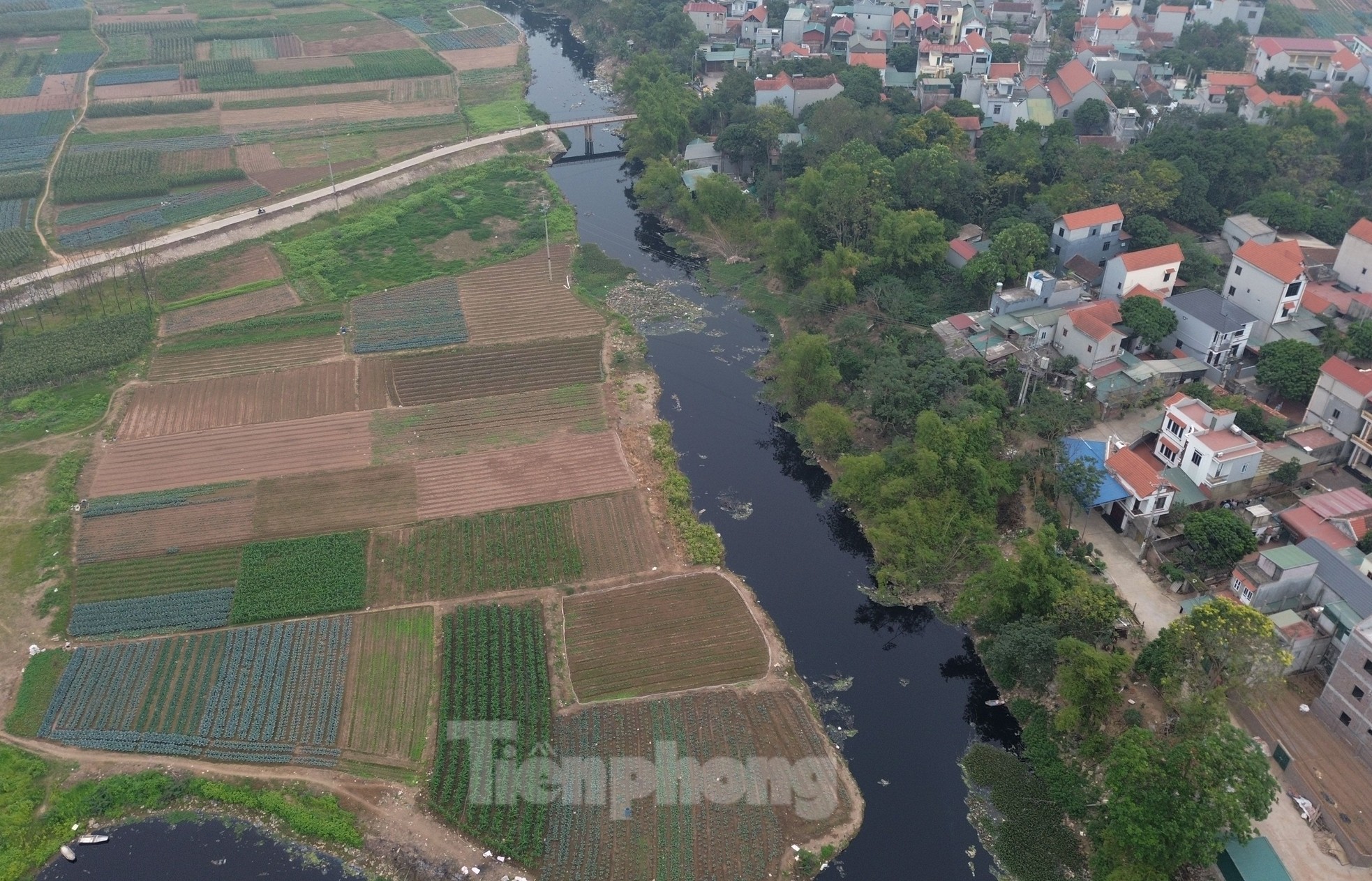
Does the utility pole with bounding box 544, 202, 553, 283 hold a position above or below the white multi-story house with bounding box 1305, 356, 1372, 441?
below

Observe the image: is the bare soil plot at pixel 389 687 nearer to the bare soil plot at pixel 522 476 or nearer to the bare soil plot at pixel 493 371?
the bare soil plot at pixel 522 476

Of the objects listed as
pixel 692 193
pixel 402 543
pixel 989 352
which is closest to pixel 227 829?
pixel 402 543

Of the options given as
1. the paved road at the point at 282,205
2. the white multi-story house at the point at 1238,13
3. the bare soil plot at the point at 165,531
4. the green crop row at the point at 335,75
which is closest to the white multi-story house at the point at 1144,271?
the bare soil plot at the point at 165,531

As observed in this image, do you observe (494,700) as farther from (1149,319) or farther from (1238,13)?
(1238,13)

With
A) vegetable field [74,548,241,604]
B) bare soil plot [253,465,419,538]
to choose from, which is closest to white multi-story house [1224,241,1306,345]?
bare soil plot [253,465,419,538]

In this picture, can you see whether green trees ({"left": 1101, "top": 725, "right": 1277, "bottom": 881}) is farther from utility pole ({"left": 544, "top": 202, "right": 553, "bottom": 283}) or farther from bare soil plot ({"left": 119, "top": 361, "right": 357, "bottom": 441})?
utility pole ({"left": 544, "top": 202, "right": 553, "bottom": 283})

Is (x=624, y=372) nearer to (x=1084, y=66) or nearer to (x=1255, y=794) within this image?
(x=1255, y=794)
